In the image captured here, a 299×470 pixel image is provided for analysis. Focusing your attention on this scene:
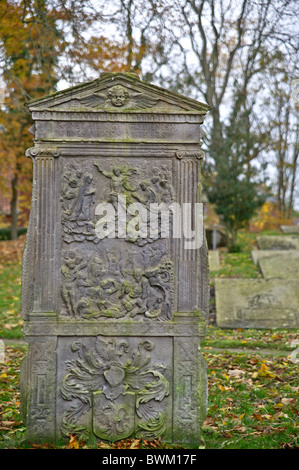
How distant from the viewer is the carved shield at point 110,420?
4.77 m

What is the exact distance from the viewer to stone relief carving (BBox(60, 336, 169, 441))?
478 cm

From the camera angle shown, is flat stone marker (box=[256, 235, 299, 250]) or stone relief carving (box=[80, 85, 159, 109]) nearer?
stone relief carving (box=[80, 85, 159, 109])

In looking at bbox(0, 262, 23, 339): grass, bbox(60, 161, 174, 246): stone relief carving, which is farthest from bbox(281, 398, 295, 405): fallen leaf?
bbox(0, 262, 23, 339): grass

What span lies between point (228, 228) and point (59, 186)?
39.4 feet

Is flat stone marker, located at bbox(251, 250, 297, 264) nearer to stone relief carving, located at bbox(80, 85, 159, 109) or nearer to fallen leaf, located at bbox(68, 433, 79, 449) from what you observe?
stone relief carving, located at bbox(80, 85, 159, 109)

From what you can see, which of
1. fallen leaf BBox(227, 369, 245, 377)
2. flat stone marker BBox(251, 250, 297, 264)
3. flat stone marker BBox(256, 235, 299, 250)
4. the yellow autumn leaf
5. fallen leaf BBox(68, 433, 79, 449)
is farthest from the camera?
flat stone marker BBox(256, 235, 299, 250)

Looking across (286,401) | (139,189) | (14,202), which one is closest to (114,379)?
(139,189)

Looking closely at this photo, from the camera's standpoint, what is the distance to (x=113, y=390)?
4801 mm

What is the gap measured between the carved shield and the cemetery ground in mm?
84

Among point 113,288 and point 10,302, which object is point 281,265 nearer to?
point 10,302

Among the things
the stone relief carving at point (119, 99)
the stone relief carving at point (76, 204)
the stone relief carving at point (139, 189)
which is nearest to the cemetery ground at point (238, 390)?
the stone relief carving at point (76, 204)

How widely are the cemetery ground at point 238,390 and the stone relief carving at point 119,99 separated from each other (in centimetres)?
297

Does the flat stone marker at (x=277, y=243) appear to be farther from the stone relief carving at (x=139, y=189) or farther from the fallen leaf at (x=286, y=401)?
the stone relief carving at (x=139, y=189)

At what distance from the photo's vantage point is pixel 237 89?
18422mm
